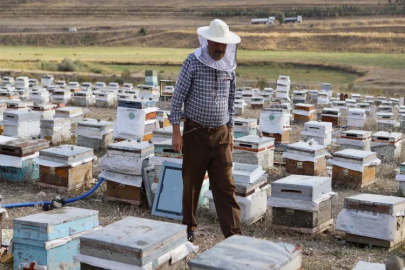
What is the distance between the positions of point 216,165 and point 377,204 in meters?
1.76

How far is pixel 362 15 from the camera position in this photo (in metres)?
80.8

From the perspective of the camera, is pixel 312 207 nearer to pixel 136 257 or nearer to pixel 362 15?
pixel 136 257

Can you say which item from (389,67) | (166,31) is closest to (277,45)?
(166,31)

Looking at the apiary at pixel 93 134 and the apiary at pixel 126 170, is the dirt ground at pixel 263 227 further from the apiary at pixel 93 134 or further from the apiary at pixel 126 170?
the apiary at pixel 93 134

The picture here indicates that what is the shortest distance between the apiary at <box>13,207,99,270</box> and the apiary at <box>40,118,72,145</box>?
20.2 ft

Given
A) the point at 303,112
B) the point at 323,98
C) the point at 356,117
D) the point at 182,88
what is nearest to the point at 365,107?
the point at 356,117

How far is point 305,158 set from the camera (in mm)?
8914

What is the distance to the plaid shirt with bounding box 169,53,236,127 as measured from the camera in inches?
205

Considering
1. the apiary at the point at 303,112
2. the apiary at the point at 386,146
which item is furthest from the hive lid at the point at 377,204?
the apiary at the point at 303,112

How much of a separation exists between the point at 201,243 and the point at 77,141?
5229 millimetres

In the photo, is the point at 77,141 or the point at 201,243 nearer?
the point at 201,243

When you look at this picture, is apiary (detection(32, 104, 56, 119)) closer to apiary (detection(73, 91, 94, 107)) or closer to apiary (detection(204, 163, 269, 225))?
apiary (detection(73, 91, 94, 107))

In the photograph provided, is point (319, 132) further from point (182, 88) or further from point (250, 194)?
point (182, 88)

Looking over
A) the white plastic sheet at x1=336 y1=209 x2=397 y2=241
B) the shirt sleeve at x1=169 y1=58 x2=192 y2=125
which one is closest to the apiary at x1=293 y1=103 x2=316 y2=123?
the white plastic sheet at x1=336 y1=209 x2=397 y2=241
